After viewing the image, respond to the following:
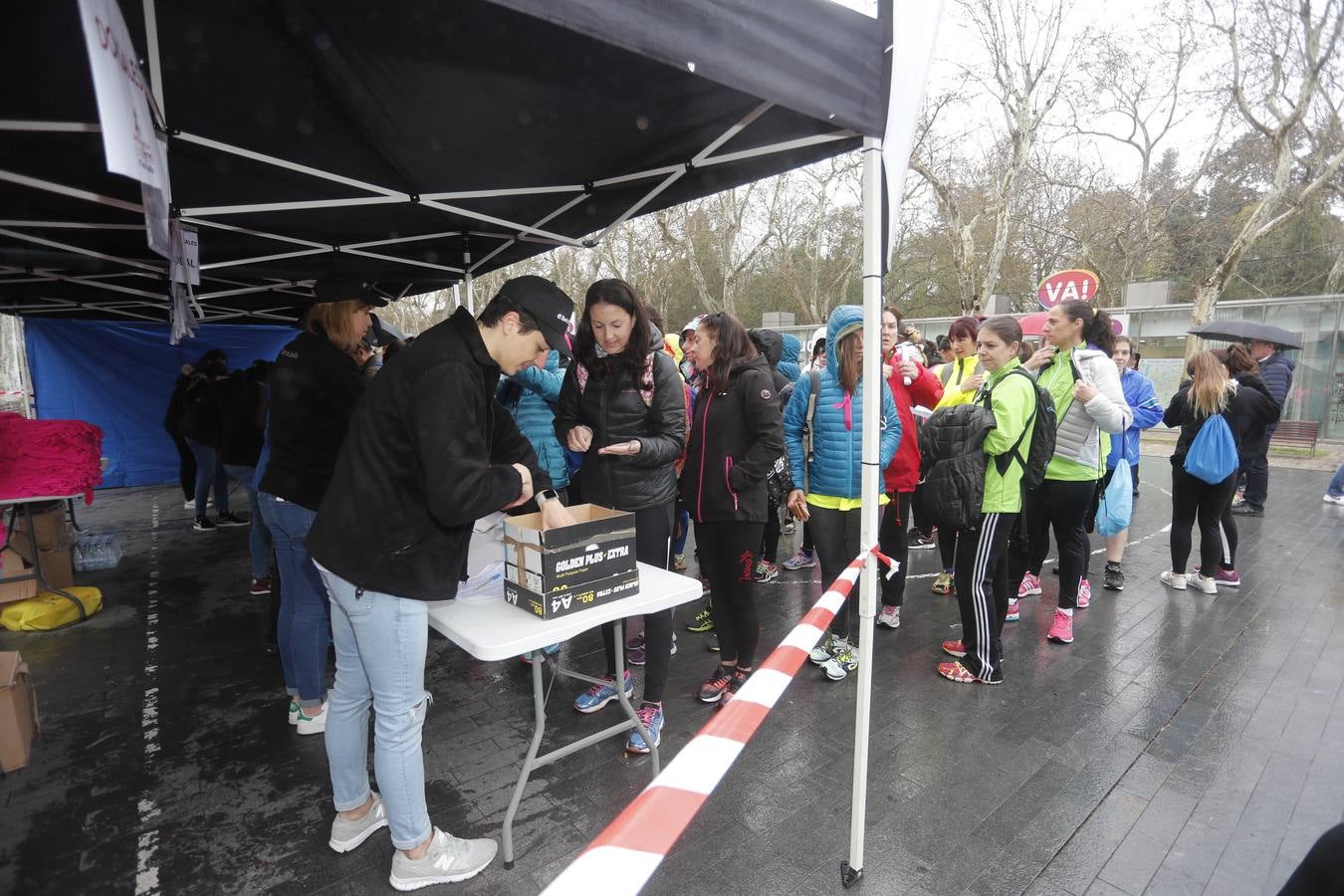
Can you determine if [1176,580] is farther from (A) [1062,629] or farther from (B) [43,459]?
(B) [43,459]

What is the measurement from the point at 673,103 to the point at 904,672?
314 cm

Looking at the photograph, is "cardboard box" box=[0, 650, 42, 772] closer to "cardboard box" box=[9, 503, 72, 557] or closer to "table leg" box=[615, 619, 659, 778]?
"cardboard box" box=[9, 503, 72, 557]

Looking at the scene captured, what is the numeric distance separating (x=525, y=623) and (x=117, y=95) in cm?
162

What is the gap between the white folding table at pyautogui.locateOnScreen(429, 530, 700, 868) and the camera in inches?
76.1

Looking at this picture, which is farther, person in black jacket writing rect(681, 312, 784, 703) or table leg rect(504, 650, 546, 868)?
person in black jacket writing rect(681, 312, 784, 703)

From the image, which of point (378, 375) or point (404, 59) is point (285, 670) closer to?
point (378, 375)

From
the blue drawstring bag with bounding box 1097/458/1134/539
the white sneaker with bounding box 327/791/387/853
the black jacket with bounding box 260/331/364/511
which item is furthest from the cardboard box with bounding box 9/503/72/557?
the blue drawstring bag with bounding box 1097/458/1134/539

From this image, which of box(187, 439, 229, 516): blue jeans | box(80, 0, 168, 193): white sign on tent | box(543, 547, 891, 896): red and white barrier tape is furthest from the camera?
box(187, 439, 229, 516): blue jeans

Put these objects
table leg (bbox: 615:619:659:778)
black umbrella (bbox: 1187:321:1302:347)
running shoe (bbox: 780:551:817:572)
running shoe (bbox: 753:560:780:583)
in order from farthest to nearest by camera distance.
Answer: black umbrella (bbox: 1187:321:1302:347), running shoe (bbox: 780:551:817:572), running shoe (bbox: 753:560:780:583), table leg (bbox: 615:619:659:778)

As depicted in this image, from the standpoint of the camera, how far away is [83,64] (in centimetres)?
212

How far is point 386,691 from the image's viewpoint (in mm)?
1993

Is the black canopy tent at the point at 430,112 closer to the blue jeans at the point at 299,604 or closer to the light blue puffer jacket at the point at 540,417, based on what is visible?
the light blue puffer jacket at the point at 540,417

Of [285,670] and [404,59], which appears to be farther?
[285,670]

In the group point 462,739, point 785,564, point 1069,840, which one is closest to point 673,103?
point 462,739
